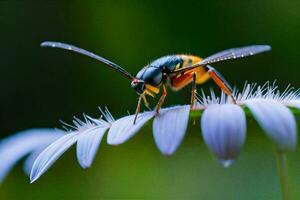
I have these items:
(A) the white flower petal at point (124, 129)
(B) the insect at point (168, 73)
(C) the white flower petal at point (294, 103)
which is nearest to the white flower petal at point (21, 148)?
(B) the insect at point (168, 73)

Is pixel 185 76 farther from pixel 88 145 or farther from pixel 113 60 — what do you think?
pixel 113 60

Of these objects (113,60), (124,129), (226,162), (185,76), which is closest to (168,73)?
(185,76)

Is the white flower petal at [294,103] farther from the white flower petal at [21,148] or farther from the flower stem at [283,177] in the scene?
the white flower petal at [21,148]

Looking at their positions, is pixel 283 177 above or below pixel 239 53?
below

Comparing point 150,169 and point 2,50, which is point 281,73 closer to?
point 150,169

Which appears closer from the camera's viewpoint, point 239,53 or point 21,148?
point 239,53

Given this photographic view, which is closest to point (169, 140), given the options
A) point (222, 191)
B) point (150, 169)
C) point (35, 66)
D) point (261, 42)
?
point (222, 191)
